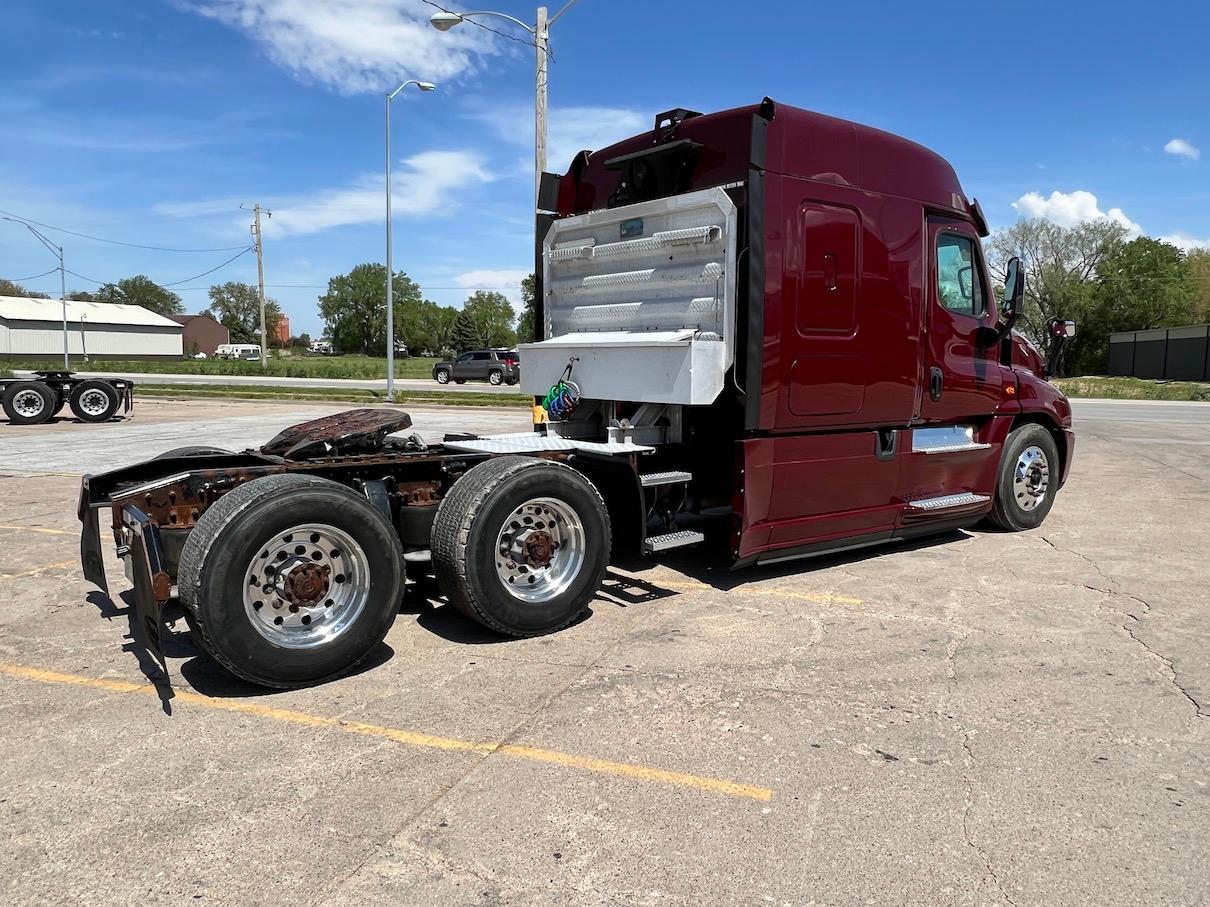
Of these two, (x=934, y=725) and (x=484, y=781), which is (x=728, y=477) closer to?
(x=934, y=725)

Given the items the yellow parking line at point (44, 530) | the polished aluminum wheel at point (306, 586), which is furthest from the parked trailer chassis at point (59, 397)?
the polished aluminum wheel at point (306, 586)

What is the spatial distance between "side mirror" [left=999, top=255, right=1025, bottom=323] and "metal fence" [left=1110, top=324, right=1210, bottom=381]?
47037 millimetres

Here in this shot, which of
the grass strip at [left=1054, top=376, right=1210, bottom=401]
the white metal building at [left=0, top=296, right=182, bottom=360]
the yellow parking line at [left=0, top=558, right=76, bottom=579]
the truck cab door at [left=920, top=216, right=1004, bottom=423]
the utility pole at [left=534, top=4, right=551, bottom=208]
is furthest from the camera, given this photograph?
the white metal building at [left=0, top=296, right=182, bottom=360]

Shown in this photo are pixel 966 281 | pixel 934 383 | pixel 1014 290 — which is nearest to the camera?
pixel 934 383

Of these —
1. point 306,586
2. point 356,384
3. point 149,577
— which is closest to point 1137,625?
point 306,586

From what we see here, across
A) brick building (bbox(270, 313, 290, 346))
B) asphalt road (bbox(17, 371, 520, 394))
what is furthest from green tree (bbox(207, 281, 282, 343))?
asphalt road (bbox(17, 371, 520, 394))

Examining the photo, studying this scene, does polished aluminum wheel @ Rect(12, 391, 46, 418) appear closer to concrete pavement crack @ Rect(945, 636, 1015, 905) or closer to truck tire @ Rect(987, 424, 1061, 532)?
truck tire @ Rect(987, 424, 1061, 532)

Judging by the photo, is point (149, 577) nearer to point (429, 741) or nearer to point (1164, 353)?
point (429, 741)

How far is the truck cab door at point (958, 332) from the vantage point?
6.68 meters

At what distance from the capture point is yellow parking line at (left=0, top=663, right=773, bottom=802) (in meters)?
3.31

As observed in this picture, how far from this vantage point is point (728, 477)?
6414mm

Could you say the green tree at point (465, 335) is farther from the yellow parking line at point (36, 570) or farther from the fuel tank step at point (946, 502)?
the fuel tank step at point (946, 502)

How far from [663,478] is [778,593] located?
1.16 meters

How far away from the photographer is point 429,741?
12.0 feet
